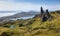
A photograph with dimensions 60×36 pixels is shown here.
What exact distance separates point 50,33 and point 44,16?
7016 centimetres

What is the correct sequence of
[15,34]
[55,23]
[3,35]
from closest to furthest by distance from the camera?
[3,35] < [15,34] < [55,23]

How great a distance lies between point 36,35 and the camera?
410 ft

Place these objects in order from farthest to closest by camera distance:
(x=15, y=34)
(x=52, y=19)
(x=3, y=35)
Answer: (x=52, y=19)
(x=15, y=34)
(x=3, y=35)

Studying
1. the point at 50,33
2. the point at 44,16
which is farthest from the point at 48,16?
the point at 50,33

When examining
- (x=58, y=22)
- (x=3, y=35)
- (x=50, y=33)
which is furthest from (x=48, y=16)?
(x=3, y=35)

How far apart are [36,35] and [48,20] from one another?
70560 mm

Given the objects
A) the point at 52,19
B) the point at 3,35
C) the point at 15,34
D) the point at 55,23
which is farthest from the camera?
the point at 52,19

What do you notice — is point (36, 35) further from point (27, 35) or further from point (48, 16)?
point (48, 16)

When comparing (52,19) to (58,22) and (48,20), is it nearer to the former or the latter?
(48,20)

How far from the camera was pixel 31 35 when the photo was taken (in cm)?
12419

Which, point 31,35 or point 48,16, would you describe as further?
point 48,16

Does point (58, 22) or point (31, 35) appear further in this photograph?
point (58, 22)

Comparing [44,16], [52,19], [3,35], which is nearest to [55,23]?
[52,19]

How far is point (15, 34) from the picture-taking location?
130 m
